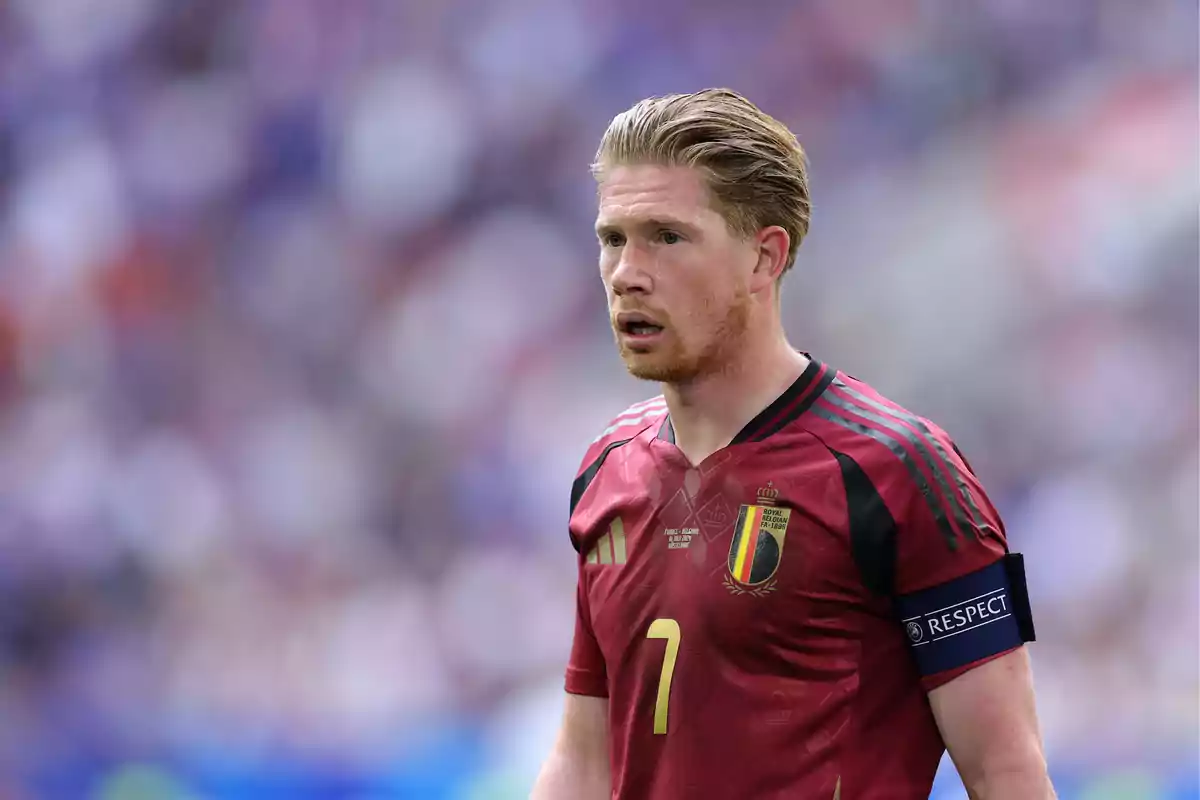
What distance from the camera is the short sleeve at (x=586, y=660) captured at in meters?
1.71

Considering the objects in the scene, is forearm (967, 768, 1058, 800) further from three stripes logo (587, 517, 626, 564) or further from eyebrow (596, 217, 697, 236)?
eyebrow (596, 217, 697, 236)

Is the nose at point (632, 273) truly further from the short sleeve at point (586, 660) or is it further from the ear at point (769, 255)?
the short sleeve at point (586, 660)

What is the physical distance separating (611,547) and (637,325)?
27 cm

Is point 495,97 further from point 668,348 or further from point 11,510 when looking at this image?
point 668,348

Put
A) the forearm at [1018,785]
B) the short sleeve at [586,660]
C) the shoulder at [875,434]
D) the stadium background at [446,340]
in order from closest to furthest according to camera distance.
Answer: the forearm at [1018,785]
the shoulder at [875,434]
the short sleeve at [586,660]
the stadium background at [446,340]

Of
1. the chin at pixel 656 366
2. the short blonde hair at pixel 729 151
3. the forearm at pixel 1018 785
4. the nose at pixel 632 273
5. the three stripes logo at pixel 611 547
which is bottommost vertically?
the forearm at pixel 1018 785

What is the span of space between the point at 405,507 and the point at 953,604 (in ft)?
10.2

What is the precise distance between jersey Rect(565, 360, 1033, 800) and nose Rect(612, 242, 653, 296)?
0.20 meters

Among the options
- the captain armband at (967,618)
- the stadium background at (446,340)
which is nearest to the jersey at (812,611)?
the captain armband at (967,618)

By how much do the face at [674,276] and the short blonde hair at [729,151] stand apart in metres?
0.02

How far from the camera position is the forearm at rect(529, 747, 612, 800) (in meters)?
1.71

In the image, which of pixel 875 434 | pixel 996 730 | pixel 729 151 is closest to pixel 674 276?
pixel 729 151

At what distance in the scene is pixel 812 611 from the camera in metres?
1.48

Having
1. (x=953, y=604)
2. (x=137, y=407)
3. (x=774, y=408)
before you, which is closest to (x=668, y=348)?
(x=774, y=408)
